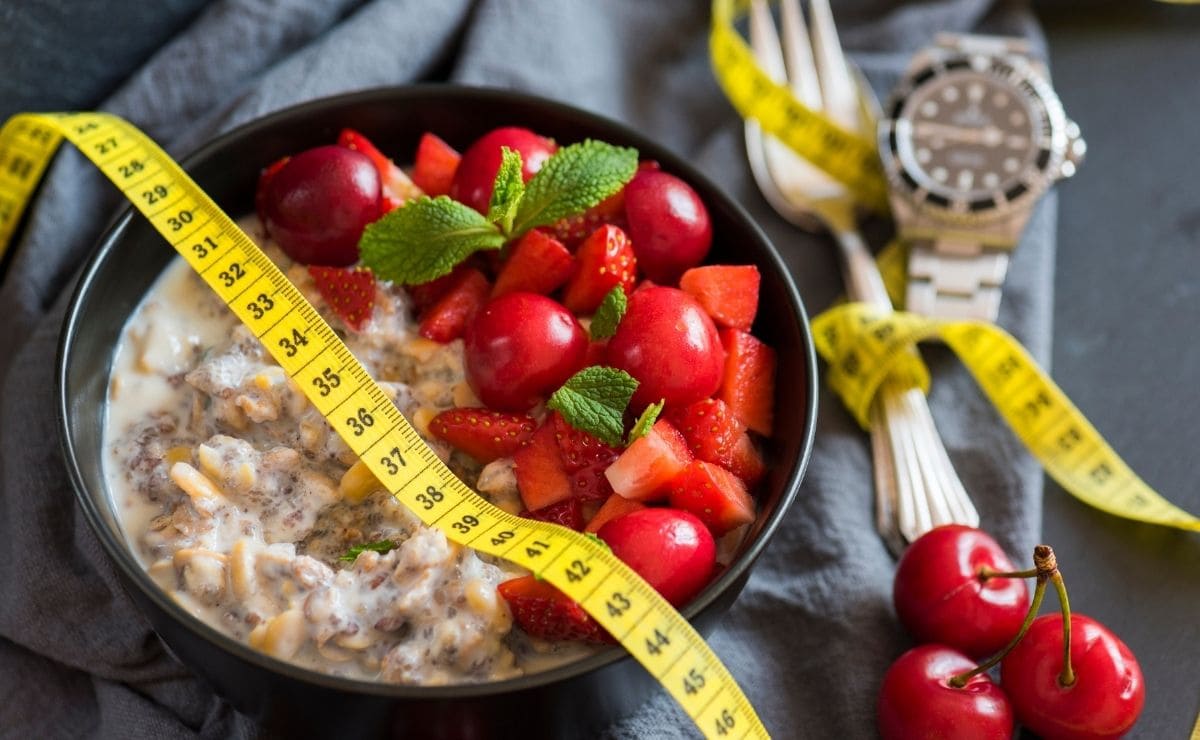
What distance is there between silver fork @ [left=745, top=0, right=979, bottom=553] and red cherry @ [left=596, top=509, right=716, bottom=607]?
71 centimetres

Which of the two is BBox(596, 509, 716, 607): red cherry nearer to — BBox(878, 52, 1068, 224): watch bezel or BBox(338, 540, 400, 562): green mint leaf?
BBox(338, 540, 400, 562): green mint leaf

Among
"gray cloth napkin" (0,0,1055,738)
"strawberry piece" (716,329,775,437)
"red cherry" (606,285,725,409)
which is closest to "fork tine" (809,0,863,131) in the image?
"gray cloth napkin" (0,0,1055,738)

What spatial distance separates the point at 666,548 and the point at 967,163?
1.50 meters

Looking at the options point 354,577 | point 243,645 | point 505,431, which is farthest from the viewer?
point 505,431

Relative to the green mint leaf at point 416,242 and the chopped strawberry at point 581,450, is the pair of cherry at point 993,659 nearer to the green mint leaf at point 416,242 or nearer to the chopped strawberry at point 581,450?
the chopped strawberry at point 581,450

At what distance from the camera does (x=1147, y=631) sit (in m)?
2.60

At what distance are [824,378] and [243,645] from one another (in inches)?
57.5

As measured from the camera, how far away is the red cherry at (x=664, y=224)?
2.47 metres

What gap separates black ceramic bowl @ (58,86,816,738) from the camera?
1.94m

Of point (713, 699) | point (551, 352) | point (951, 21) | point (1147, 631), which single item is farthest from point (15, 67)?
point (1147, 631)

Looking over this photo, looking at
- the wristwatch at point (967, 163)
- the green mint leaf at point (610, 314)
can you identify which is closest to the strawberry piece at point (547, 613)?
the green mint leaf at point (610, 314)

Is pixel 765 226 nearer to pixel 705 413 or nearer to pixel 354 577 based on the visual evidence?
pixel 705 413

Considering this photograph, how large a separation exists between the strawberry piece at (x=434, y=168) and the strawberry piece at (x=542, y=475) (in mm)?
Answer: 653

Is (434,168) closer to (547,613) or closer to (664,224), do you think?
(664,224)
